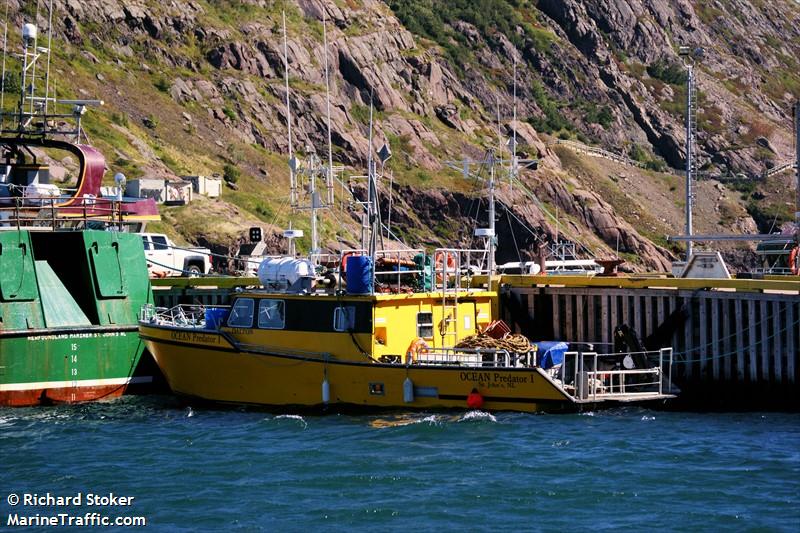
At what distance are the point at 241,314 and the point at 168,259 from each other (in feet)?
45.4

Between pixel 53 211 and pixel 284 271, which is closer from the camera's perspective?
pixel 284 271

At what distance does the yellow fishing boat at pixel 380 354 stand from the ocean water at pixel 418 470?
557mm

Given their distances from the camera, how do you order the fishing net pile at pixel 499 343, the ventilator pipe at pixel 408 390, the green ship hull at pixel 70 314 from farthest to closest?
the green ship hull at pixel 70 314
the fishing net pile at pixel 499 343
the ventilator pipe at pixel 408 390

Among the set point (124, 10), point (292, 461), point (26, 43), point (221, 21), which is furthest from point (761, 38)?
point (292, 461)

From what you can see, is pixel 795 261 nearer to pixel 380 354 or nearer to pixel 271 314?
pixel 380 354

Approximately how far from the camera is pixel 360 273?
80.6 ft

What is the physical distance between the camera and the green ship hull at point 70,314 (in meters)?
26.8

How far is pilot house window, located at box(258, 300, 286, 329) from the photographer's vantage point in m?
25.3

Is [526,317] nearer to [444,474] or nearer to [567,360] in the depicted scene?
[567,360]

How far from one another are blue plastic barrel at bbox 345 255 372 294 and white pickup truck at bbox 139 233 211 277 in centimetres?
1283

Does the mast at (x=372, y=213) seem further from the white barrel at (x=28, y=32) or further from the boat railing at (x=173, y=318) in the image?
the white barrel at (x=28, y=32)

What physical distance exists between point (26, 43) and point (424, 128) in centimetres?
5295

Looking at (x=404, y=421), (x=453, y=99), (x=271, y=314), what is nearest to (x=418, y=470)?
(x=404, y=421)

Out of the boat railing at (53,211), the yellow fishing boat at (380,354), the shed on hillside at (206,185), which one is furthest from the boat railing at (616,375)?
the shed on hillside at (206,185)
